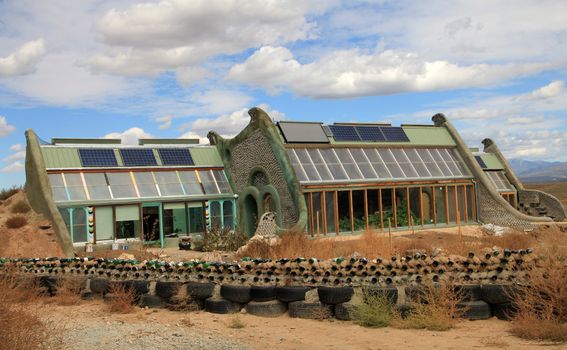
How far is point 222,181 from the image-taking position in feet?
94.2

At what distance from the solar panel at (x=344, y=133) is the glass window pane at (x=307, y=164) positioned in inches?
101

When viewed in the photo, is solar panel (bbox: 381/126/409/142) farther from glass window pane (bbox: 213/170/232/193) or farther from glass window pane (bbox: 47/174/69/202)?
glass window pane (bbox: 47/174/69/202)

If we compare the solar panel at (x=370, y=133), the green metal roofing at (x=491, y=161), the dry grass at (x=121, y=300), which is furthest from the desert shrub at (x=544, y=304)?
the green metal roofing at (x=491, y=161)

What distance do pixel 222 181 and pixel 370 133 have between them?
805 cm

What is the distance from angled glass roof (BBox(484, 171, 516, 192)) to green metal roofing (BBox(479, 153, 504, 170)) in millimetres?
369

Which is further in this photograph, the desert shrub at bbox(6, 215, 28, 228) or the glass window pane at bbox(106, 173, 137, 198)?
the glass window pane at bbox(106, 173, 137, 198)

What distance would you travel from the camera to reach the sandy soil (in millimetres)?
9109

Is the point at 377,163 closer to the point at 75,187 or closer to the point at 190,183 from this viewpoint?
the point at 190,183

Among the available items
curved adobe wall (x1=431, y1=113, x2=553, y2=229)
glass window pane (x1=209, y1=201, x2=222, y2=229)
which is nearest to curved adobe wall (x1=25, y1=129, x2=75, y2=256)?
glass window pane (x1=209, y1=201, x2=222, y2=229)

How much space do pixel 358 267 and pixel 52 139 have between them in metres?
20.3

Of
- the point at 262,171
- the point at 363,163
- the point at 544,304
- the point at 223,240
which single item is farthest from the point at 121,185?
the point at 544,304

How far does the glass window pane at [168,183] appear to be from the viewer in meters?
26.5

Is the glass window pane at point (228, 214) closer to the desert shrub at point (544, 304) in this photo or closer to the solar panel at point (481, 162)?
the solar panel at point (481, 162)

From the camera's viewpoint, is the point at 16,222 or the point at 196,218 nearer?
the point at 16,222
